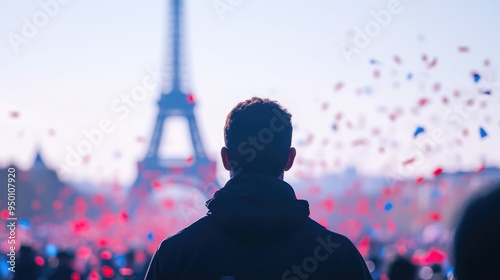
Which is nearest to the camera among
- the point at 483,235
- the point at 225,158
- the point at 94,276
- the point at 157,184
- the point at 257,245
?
the point at 483,235

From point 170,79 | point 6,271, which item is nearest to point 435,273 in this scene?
point 6,271

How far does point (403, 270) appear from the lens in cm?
698

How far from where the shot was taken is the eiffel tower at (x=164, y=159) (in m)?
42.5

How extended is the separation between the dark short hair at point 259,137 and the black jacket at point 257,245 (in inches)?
2.5

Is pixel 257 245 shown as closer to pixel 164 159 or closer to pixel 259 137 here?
pixel 259 137

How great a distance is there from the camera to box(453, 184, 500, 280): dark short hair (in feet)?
5.42

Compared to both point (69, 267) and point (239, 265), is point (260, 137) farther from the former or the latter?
point (69, 267)

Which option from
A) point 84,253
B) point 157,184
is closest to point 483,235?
point 84,253

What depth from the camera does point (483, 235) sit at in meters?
1.65

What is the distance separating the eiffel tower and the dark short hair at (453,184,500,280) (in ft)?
130

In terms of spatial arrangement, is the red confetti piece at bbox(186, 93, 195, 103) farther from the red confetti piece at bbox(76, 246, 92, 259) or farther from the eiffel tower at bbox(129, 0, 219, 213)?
the red confetti piece at bbox(76, 246, 92, 259)

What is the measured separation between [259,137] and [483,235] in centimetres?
148

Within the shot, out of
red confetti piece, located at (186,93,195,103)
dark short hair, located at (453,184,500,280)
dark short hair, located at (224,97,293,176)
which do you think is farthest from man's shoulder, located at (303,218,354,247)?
red confetti piece, located at (186,93,195,103)

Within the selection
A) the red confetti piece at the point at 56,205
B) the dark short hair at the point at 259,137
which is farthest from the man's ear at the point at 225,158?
the red confetti piece at the point at 56,205
